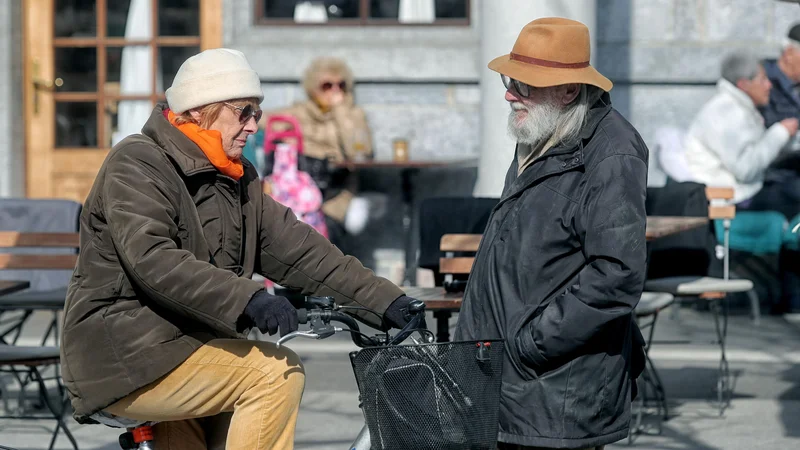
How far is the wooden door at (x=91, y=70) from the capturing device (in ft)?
35.6

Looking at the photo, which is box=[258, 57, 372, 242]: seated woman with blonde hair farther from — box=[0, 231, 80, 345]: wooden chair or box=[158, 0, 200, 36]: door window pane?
box=[0, 231, 80, 345]: wooden chair

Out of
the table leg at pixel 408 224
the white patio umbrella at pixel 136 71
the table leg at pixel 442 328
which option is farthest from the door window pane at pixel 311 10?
the table leg at pixel 442 328

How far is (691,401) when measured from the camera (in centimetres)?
671

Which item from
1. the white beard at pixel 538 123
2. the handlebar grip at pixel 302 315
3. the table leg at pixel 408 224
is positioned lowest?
the table leg at pixel 408 224

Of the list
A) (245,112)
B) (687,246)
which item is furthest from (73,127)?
(245,112)

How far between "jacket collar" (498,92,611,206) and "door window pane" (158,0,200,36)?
7.93m

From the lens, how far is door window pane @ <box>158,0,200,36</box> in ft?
35.8

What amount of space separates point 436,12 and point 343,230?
226 centimetres

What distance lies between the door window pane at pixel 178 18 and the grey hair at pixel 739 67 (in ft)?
15.5

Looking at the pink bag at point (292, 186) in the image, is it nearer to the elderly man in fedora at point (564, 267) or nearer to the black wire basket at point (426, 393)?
the elderly man in fedora at point (564, 267)

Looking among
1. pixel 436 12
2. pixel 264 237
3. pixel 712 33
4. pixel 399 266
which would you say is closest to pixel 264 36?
pixel 436 12

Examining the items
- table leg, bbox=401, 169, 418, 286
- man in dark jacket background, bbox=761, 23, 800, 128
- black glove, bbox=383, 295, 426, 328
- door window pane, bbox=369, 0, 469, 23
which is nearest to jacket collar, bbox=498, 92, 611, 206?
black glove, bbox=383, 295, 426, 328

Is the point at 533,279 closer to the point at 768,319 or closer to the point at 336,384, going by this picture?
the point at 336,384

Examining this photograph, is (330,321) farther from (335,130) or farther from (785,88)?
(785,88)
